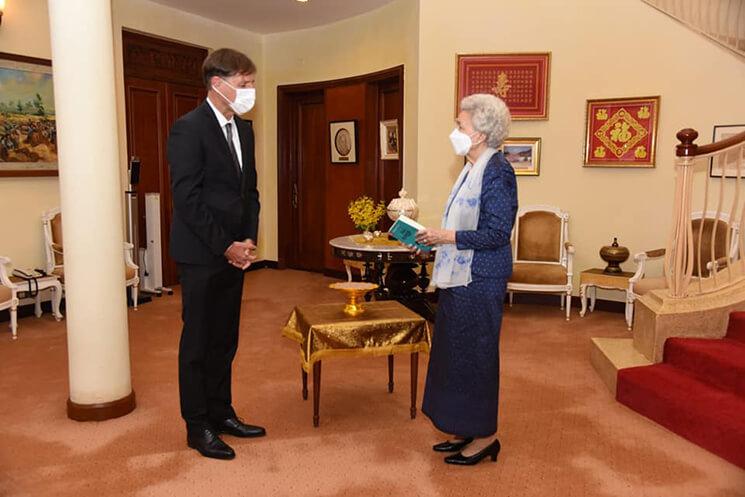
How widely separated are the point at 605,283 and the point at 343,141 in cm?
347

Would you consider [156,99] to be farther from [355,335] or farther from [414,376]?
[414,376]

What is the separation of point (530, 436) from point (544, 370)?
1108 millimetres

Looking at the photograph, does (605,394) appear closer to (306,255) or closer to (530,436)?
(530,436)

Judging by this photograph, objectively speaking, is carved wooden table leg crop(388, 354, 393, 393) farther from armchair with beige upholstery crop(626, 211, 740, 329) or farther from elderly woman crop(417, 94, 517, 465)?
armchair with beige upholstery crop(626, 211, 740, 329)

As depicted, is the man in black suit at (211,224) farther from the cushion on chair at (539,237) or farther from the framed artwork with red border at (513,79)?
the cushion on chair at (539,237)

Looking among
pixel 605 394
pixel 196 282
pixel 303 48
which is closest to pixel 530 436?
pixel 605 394

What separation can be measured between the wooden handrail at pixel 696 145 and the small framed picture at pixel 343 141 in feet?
13.5

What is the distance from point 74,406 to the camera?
3322mm

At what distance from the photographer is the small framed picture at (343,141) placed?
7.34 meters

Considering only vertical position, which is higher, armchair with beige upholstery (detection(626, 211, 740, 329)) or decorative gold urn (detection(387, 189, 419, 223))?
decorative gold urn (detection(387, 189, 419, 223))

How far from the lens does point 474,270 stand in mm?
2660

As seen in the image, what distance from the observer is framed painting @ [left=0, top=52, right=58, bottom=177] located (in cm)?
534

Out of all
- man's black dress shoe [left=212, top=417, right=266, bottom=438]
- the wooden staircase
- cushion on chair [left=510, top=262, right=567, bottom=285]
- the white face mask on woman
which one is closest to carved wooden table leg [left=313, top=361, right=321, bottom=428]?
man's black dress shoe [left=212, top=417, right=266, bottom=438]

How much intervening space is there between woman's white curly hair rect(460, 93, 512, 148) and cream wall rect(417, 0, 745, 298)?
3.46 m
